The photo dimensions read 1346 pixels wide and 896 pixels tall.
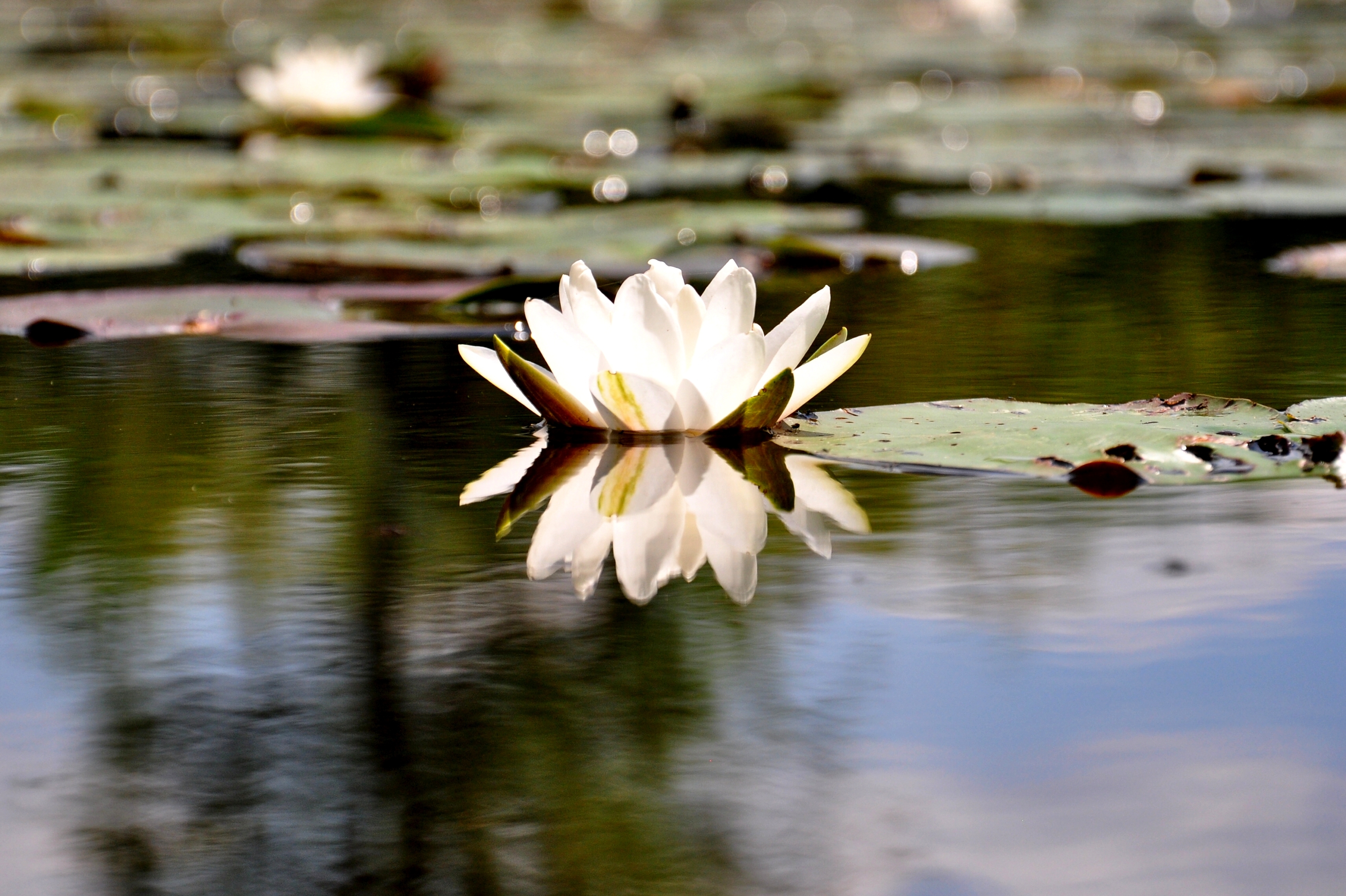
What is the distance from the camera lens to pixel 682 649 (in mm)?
1260

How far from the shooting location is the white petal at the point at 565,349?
189 cm

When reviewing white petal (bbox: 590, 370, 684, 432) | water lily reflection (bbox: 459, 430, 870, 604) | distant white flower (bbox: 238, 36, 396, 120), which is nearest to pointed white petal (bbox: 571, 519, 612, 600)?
water lily reflection (bbox: 459, 430, 870, 604)

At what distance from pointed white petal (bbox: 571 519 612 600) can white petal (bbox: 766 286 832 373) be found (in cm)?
42

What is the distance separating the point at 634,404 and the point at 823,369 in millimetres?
226

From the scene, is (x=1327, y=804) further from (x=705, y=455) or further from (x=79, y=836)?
(x=705, y=455)

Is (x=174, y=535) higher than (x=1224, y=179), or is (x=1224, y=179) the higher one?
(x=1224, y=179)

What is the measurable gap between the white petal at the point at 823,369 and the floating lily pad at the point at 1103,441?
0.04 metres

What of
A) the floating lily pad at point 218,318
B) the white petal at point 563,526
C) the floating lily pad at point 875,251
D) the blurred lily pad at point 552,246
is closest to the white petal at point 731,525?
the white petal at point 563,526

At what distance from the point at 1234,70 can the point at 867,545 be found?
357 inches

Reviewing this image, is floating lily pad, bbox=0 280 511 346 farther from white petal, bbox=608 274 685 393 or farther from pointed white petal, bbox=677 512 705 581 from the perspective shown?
pointed white petal, bbox=677 512 705 581

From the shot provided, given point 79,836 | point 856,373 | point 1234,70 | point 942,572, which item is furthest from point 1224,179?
point 1234,70

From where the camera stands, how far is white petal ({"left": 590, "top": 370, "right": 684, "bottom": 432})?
1.89m

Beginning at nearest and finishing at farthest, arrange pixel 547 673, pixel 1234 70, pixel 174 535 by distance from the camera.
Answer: pixel 547 673 → pixel 174 535 → pixel 1234 70

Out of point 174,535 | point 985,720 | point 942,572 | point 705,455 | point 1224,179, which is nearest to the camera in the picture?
point 985,720
